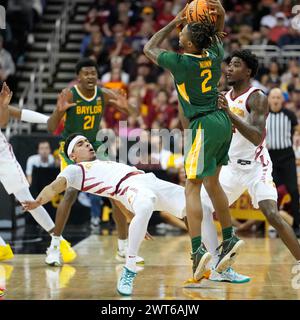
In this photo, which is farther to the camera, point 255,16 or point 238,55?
point 255,16

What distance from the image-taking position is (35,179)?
1205 cm

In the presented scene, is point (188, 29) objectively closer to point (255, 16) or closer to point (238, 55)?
point (238, 55)

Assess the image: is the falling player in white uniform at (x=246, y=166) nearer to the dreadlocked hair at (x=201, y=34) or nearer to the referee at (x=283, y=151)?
the dreadlocked hair at (x=201, y=34)

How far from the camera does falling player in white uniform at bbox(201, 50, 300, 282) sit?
22.7ft

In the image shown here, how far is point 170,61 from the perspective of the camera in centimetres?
652

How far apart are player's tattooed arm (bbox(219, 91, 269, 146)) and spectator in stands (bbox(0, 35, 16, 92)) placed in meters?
9.82

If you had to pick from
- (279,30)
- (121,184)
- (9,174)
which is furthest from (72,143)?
(279,30)

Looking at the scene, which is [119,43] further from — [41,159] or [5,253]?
[5,253]

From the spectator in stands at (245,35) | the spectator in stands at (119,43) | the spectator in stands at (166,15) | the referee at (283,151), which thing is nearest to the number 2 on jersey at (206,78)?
the referee at (283,151)

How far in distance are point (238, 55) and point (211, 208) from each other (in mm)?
1376

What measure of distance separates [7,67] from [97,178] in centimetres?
→ 1021

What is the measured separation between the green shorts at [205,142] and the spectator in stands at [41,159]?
227 inches

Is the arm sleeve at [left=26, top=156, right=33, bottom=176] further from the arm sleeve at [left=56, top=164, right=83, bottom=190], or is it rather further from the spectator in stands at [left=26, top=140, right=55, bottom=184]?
the arm sleeve at [left=56, top=164, right=83, bottom=190]
